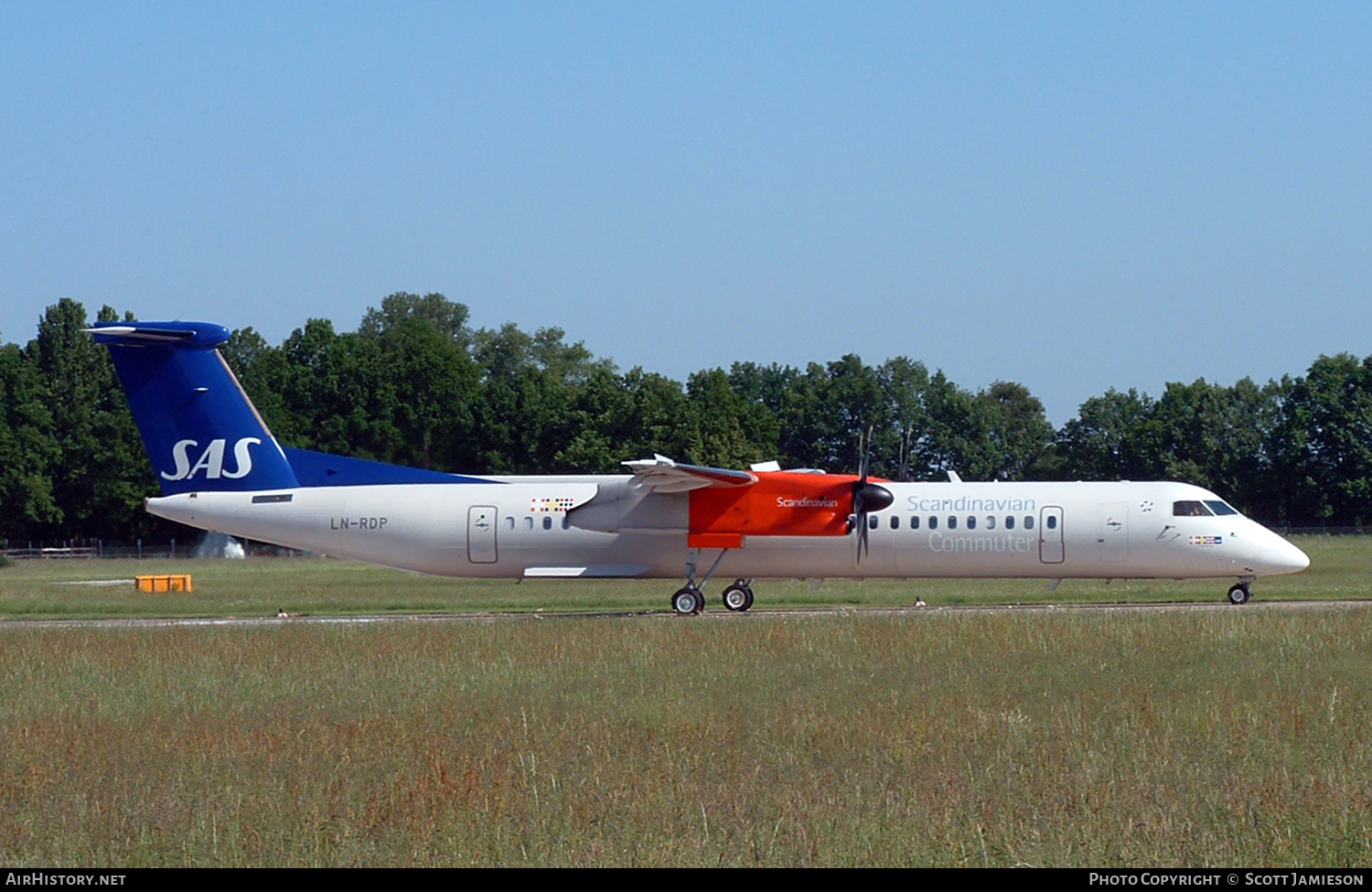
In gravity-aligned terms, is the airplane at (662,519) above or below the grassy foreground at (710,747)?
above

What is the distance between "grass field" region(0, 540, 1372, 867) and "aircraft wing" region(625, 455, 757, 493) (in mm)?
3567

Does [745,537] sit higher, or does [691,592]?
[745,537]

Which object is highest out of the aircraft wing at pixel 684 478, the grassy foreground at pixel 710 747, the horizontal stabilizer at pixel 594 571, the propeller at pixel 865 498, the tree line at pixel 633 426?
the tree line at pixel 633 426

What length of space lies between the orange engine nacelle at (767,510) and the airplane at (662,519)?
1.1 inches

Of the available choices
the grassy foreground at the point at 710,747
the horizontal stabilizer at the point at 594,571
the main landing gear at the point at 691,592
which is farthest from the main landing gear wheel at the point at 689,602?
the grassy foreground at the point at 710,747

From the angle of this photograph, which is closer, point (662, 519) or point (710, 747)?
point (710, 747)

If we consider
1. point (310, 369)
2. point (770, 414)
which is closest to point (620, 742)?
point (310, 369)

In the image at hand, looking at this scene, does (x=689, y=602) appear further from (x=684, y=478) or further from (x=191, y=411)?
(x=191, y=411)

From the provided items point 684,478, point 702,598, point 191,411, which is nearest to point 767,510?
point 684,478

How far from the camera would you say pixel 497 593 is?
119ft

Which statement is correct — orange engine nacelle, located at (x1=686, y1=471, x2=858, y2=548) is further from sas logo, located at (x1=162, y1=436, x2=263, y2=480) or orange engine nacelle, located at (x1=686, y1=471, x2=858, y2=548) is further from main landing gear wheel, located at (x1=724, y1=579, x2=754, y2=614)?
sas logo, located at (x1=162, y1=436, x2=263, y2=480)

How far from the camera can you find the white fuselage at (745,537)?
27469 mm

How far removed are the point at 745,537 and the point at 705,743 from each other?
14.4 metres

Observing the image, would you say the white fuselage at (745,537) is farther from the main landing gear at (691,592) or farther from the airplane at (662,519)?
the main landing gear at (691,592)
